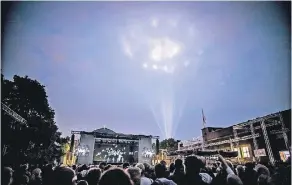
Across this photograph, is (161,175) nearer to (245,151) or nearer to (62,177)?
(62,177)

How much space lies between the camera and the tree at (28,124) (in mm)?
12772

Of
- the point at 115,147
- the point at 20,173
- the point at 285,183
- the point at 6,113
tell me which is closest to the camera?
the point at 285,183

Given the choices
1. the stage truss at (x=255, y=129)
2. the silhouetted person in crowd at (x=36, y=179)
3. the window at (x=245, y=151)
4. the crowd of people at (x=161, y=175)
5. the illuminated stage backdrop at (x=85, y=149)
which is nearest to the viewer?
the crowd of people at (x=161, y=175)

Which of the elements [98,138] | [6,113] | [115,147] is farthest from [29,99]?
[115,147]

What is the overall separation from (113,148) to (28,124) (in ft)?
49.6

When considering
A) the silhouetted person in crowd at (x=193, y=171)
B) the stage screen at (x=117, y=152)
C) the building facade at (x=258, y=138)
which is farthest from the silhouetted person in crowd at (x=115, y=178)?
the stage screen at (x=117, y=152)

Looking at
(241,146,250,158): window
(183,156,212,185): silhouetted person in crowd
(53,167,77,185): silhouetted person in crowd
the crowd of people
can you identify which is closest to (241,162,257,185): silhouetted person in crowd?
the crowd of people

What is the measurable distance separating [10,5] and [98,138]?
21512 mm

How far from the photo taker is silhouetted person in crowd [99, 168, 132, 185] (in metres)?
1.98

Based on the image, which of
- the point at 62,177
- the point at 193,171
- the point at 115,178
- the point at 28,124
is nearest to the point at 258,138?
the point at 193,171

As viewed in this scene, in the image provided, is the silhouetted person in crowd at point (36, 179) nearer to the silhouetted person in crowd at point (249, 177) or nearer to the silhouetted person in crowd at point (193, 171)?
the silhouetted person in crowd at point (193, 171)

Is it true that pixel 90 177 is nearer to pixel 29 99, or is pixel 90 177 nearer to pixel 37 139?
pixel 37 139

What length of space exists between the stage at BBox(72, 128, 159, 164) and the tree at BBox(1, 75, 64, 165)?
3650mm

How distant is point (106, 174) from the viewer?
6.72ft
